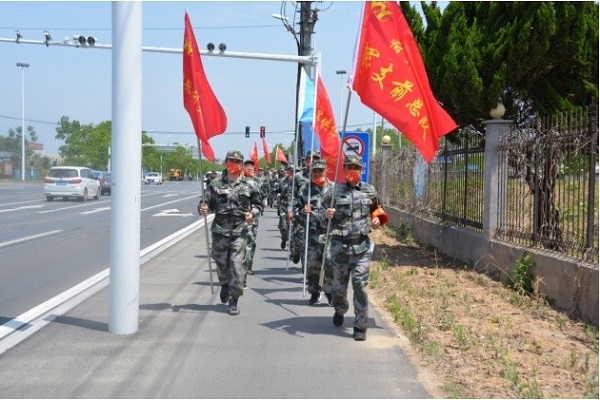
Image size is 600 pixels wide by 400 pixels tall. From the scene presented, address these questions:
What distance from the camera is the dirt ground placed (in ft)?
17.8

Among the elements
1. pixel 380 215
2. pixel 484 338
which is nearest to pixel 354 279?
pixel 380 215

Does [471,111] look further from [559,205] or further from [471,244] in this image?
[559,205]

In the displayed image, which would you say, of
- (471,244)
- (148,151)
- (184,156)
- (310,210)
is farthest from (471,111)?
(184,156)

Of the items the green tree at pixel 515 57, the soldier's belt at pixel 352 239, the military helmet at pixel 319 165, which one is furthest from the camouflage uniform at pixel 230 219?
the green tree at pixel 515 57

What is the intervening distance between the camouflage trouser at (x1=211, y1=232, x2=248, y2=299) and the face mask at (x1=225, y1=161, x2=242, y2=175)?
0.74 m

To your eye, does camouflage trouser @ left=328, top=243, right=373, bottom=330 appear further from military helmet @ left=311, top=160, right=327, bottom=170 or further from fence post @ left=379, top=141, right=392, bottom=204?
fence post @ left=379, top=141, right=392, bottom=204

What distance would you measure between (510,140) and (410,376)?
5.57 metres

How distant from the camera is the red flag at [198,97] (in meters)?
8.00

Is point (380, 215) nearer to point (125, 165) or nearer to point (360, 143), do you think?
point (125, 165)

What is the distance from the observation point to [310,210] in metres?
8.46

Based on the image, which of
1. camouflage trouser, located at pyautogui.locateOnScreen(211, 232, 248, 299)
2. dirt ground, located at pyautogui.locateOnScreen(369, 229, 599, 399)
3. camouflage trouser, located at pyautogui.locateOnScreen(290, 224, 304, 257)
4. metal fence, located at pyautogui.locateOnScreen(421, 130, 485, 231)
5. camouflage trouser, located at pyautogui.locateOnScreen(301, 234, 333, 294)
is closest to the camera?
dirt ground, located at pyautogui.locateOnScreen(369, 229, 599, 399)

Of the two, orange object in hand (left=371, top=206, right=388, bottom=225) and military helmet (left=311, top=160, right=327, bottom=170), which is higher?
military helmet (left=311, top=160, right=327, bottom=170)

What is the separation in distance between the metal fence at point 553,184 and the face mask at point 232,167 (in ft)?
12.7

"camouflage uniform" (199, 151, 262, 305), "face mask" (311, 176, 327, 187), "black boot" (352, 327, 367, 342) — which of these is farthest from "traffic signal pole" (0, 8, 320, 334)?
"face mask" (311, 176, 327, 187)
